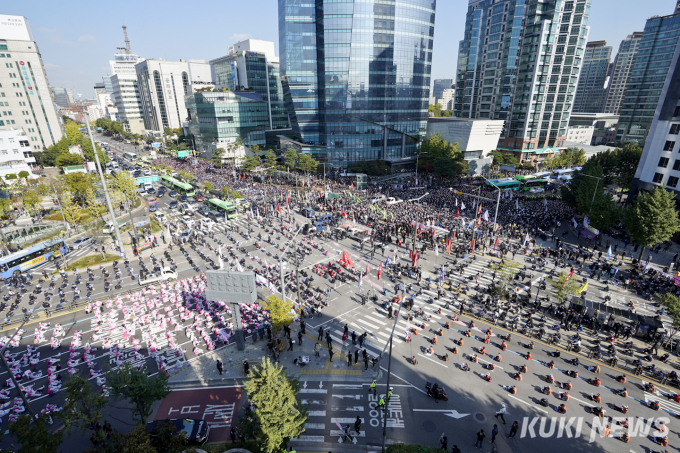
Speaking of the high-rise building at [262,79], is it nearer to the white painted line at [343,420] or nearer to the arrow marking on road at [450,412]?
the white painted line at [343,420]

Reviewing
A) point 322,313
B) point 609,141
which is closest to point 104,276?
point 322,313

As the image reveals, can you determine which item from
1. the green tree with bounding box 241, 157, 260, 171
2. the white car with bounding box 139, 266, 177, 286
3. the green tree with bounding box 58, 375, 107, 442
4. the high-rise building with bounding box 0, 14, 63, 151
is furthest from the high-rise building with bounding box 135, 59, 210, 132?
the green tree with bounding box 58, 375, 107, 442

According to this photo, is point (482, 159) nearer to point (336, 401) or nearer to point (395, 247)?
point (395, 247)

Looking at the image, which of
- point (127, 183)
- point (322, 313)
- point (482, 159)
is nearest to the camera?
point (322, 313)

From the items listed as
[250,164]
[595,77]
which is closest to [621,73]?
[595,77]

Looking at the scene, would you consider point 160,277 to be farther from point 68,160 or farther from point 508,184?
point 68,160

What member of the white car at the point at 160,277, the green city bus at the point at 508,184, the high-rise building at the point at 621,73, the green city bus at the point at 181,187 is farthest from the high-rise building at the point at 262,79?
the high-rise building at the point at 621,73
